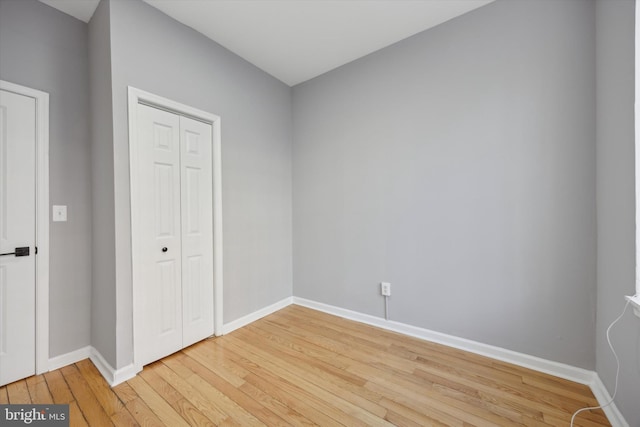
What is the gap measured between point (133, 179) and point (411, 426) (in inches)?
93.9

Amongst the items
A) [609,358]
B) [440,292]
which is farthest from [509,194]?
[609,358]

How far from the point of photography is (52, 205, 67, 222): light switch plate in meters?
1.89

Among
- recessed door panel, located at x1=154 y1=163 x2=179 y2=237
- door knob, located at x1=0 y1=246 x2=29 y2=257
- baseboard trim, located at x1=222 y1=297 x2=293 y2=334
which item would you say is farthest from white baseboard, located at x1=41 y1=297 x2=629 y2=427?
recessed door panel, located at x1=154 y1=163 x2=179 y2=237

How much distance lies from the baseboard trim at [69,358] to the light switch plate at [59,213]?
3.43 feet

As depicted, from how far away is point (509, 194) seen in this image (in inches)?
75.1

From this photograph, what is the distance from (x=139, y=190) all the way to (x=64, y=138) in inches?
31.1

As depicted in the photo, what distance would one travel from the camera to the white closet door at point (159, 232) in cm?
188

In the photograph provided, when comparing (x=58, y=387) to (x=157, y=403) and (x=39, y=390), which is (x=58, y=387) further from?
(x=157, y=403)

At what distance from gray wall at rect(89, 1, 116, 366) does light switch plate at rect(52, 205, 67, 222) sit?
186 millimetres

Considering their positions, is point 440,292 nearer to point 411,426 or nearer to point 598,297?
point 598,297

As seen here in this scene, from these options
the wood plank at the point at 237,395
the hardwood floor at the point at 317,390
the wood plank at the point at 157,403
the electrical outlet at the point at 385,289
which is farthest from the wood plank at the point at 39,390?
the electrical outlet at the point at 385,289

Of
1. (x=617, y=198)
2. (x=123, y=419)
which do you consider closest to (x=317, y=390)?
(x=123, y=419)

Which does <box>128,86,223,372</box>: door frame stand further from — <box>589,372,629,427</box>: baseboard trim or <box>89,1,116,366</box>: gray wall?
<box>589,372,629,427</box>: baseboard trim

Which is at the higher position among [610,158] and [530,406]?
[610,158]
